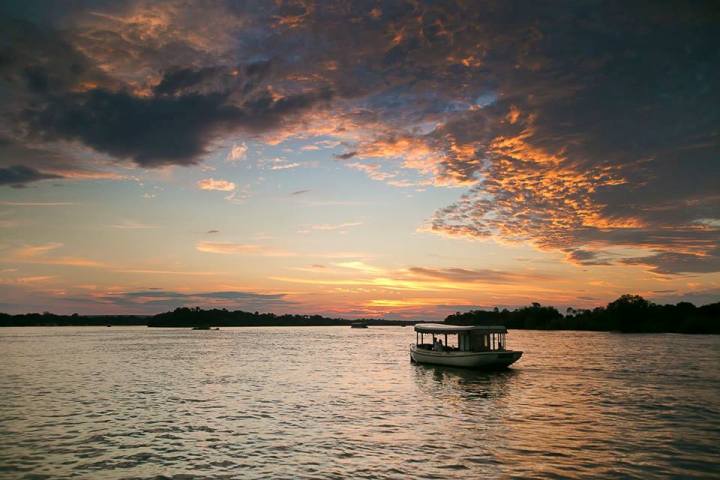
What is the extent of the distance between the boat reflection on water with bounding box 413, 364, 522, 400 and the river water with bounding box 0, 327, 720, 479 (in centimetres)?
25

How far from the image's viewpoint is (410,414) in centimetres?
3678

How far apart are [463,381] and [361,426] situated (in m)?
28.8

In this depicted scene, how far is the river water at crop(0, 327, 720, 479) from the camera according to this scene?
23.2m

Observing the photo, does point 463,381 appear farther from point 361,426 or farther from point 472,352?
point 361,426

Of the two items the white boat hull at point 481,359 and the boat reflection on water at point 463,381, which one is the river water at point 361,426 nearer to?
the boat reflection on water at point 463,381

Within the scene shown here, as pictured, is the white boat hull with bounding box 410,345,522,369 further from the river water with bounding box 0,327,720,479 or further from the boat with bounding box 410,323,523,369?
the river water with bounding box 0,327,720,479

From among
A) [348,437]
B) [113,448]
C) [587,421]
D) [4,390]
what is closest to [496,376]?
[587,421]

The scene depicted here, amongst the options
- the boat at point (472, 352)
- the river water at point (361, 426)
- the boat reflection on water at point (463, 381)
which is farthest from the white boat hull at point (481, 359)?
the river water at point (361, 426)

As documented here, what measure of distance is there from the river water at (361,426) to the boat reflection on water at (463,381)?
0.25 m

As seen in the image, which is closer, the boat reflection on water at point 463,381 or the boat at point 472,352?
the boat reflection on water at point 463,381

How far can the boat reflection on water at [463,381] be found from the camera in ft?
157

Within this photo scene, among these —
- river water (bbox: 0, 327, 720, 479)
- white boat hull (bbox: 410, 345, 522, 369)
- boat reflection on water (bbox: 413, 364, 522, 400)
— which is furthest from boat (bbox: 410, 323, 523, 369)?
river water (bbox: 0, 327, 720, 479)

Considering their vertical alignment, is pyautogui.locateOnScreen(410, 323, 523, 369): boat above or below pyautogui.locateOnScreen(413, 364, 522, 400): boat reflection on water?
above

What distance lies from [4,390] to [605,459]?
5248cm
